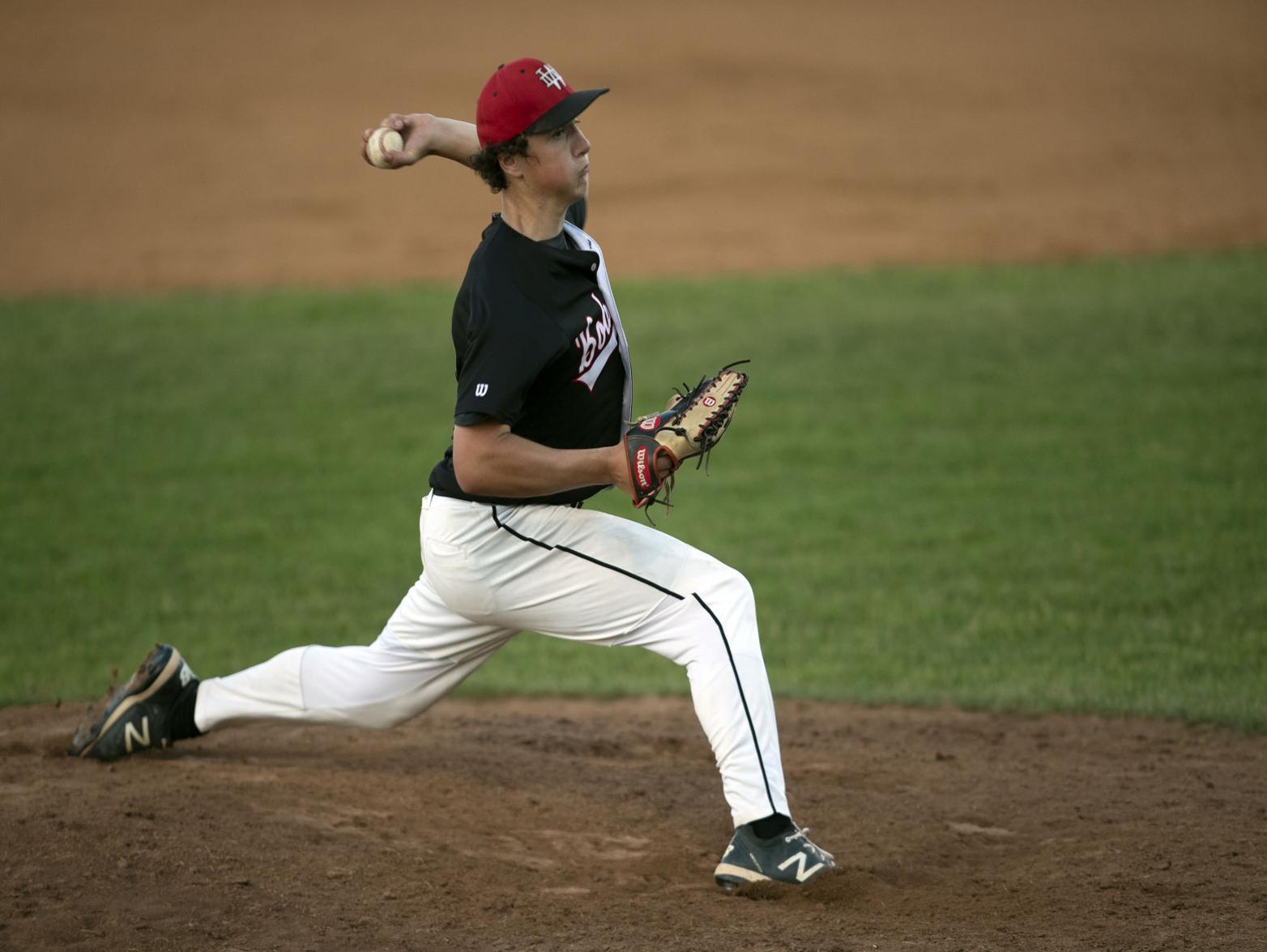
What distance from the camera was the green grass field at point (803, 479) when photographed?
286 inches

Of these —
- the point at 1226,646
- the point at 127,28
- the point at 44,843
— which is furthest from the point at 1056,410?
the point at 127,28

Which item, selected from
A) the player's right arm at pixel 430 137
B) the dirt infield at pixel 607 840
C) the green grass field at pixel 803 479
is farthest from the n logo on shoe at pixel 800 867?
the green grass field at pixel 803 479

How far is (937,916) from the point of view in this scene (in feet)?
13.8

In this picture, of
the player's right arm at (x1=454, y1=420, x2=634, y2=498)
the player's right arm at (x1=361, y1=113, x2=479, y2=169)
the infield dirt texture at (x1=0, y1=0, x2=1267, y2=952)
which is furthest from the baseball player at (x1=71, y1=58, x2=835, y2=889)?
the infield dirt texture at (x1=0, y1=0, x2=1267, y2=952)

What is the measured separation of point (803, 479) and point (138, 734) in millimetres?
5597

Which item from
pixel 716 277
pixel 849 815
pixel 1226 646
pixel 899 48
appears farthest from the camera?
pixel 899 48

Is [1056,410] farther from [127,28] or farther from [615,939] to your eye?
[127,28]

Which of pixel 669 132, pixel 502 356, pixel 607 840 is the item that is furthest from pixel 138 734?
pixel 669 132

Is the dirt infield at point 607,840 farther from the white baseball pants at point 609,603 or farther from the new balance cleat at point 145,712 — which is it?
the white baseball pants at point 609,603

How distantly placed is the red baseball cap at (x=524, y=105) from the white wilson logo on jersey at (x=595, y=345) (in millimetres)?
515

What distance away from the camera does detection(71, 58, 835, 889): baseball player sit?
13.6 feet

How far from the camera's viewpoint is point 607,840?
191 inches

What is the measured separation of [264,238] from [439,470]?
1323 centimetres

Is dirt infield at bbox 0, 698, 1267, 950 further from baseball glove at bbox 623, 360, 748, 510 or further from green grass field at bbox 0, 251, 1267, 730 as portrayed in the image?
baseball glove at bbox 623, 360, 748, 510
